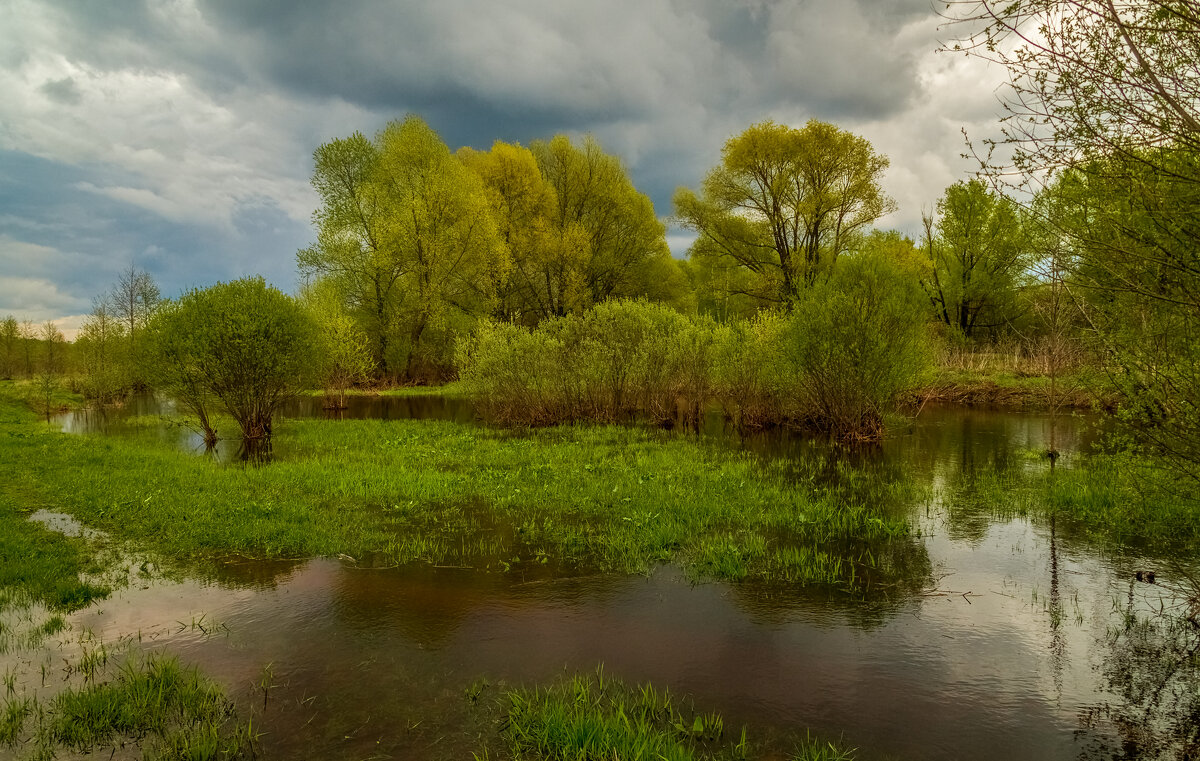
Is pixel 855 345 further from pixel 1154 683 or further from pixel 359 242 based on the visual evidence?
pixel 359 242

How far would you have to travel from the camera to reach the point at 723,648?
22.7ft

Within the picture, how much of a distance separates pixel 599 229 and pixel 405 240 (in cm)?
1481

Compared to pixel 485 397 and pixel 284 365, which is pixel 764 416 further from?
pixel 284 365

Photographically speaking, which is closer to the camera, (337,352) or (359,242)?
(337,352)

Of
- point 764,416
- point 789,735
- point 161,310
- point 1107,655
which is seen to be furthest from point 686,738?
point 161,310

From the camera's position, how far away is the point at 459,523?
1163 centimetres

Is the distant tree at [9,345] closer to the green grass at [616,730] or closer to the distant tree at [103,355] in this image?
the distant tree at [103,355]

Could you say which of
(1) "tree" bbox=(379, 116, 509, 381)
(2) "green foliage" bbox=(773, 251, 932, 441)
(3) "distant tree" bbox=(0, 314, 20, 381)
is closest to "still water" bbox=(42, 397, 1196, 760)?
(2) "green foliage" bbox=(773, 251, 932, 441)

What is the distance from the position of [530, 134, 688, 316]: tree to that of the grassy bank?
28888 millimetres

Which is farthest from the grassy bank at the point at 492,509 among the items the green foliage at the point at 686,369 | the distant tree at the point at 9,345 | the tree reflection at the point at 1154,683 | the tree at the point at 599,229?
the distant tree at the point at 9,345

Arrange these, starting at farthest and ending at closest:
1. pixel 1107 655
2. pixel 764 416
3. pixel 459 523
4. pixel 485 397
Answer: pixel 485 397
pixel 764 416
pixel 459 523
pixel 1107 655

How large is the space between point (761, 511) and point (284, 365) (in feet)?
59.1

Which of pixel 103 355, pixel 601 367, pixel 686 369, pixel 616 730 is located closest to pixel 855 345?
pixel 686 369

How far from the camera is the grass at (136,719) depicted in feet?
16.6
